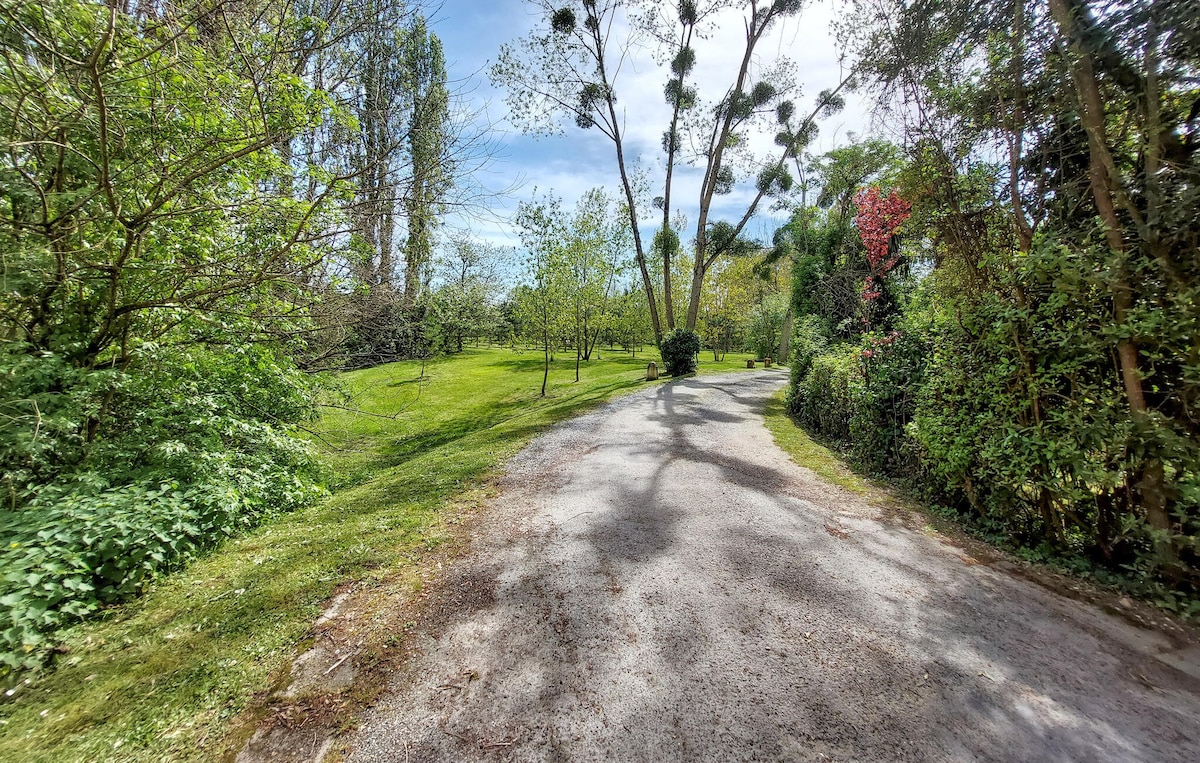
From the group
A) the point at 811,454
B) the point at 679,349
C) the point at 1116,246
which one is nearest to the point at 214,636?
the point at 1116,246

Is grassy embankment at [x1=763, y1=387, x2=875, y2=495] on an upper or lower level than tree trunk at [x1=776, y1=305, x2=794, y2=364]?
lower

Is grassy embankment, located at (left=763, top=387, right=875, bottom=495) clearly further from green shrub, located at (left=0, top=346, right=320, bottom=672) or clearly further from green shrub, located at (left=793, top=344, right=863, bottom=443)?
green shrub, located at (left=0, top=346, right=320, bottom=672)

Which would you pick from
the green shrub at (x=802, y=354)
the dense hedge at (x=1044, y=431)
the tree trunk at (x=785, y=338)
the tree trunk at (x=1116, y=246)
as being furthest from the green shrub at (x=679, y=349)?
the tree trunk at (x=1116, y=246)

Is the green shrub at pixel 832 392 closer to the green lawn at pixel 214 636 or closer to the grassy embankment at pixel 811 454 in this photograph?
the grassy embankment at pixel 811 454

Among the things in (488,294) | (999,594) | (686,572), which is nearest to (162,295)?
(686,572)

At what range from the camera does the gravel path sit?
75.9 inches

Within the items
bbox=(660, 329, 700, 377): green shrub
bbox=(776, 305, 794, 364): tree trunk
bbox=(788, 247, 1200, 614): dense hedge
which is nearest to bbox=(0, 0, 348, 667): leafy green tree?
bbox=(788, 247, 1200, 614): dense hedge

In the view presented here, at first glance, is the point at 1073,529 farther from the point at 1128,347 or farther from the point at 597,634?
the point at 597,634

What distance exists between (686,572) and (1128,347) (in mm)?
3658

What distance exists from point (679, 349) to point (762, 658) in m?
15.0

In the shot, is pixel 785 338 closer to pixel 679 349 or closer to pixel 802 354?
pixel 679 349

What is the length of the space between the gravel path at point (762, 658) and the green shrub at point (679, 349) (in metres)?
13.0

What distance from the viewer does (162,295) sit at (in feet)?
12.8

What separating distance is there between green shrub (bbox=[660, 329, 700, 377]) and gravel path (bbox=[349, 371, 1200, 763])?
1305 centimetres
